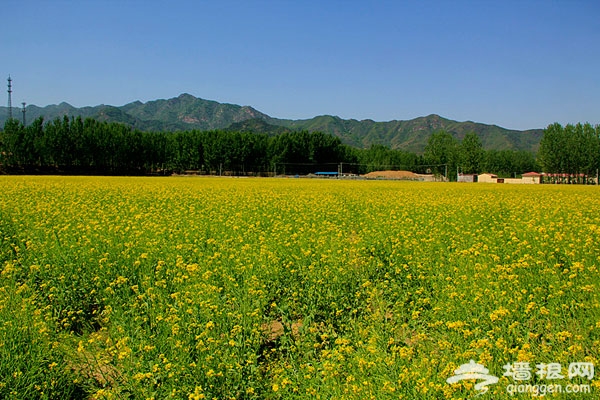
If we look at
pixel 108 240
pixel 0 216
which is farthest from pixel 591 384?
pixel 0 216

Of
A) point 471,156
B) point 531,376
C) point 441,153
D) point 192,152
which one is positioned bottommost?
point 531,376

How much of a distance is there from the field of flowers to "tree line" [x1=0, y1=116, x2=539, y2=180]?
8233cm

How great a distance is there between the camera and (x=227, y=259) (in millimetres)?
7207

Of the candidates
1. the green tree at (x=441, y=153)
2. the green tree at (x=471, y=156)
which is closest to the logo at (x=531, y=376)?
the green tree at (x=471, y=156)

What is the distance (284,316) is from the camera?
496 centimetres

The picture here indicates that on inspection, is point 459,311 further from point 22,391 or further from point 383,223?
point 383,223

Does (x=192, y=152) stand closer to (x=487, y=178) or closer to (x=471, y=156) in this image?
(x=487, y=178)

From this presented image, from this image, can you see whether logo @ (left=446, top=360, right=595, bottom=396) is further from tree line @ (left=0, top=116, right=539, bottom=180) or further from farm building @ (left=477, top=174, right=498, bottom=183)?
farm building @ (left=477, top=174, right=498, bottom=183)

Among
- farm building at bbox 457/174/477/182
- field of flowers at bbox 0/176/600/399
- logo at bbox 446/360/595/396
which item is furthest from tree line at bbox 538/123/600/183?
logo at bbox 446/360/595/396

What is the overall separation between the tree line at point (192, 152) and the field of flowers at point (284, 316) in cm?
8233

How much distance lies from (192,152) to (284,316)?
342 ft

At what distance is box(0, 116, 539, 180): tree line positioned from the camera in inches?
3110

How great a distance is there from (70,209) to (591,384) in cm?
1425

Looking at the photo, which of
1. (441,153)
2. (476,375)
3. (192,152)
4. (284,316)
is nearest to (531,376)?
(476,375)
